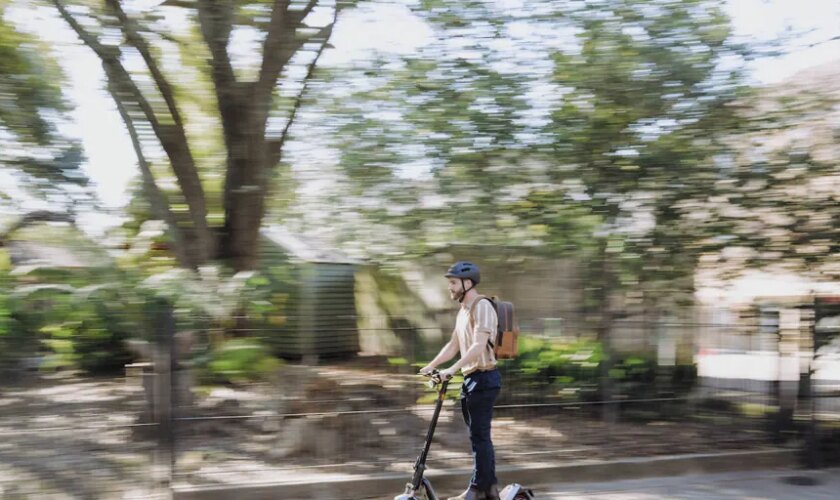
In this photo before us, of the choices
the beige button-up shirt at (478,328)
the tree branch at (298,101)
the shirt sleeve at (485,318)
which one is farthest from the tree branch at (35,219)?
the shirt sleeve at (485,318)

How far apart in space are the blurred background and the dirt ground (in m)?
0.04

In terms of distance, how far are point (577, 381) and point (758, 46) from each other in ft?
14.0

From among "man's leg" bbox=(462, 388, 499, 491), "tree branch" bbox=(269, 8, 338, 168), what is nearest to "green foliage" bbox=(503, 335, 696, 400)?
"man's leg" bbox=(462, 388, 499, 491)

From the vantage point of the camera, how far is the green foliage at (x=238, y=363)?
21.4ft

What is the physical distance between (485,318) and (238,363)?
238cm

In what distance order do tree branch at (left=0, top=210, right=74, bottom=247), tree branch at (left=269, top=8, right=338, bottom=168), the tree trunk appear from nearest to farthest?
tree branch at (left=0, top=210, right=74, bottom=247)
the tree trunk
tree branch at (left=269, top=8, right=338, bottom=168)

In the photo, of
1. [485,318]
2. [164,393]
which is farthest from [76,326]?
[485,318]

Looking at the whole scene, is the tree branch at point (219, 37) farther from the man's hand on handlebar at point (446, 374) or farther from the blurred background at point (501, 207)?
the man's hand on handlebar at point (446, 374)

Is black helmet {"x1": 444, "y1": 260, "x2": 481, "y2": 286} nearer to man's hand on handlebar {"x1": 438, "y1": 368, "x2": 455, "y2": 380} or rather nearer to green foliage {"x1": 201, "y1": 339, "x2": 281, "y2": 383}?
man's hand on handlebar {"x1": 438, "y1": 368, "x2": 455, "y2": 380}

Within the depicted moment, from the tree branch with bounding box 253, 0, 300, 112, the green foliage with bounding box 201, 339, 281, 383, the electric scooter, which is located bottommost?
the electric scooter

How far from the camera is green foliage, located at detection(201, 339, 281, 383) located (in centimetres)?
651

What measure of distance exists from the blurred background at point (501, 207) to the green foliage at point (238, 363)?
0.73 feet

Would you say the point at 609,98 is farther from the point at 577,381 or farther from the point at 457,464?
the point at 457,464

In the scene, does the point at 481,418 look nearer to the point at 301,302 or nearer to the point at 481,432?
the point at 481,432
